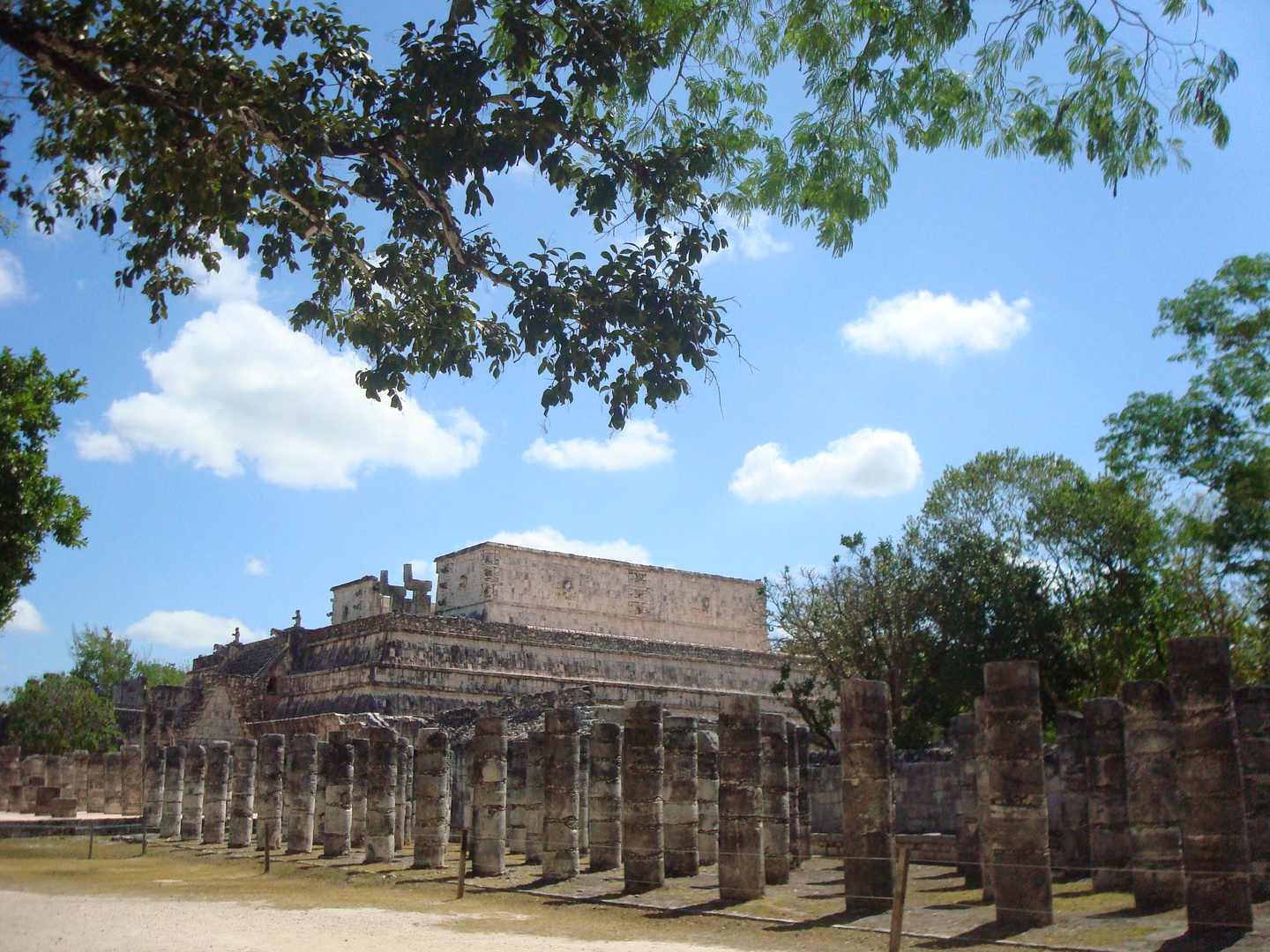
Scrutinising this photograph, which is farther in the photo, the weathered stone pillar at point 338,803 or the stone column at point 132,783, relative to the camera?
the stone column at point 132,783

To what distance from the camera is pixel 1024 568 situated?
23500mm

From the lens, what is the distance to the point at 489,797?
13.4m

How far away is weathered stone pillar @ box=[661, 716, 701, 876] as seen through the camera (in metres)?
12.4

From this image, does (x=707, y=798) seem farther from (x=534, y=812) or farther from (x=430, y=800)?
(x=430, y=800)

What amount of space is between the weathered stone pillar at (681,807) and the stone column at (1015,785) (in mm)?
3987

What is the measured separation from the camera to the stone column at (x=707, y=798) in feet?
46.0

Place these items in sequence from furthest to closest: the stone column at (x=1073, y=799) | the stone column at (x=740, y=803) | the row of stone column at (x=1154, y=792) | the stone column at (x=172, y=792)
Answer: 1. the stone column at (x=172, y=792)
2. the stone column at (x=1073, y=799)
3. the stone column at (x=740, y=803)
4. the row of stone column at (x=1154, y=792)

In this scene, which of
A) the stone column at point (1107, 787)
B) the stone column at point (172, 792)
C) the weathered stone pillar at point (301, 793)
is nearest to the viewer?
the stone column at point (1107, 787)

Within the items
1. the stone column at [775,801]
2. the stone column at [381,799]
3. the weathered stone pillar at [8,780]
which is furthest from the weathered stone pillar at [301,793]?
the weathered stone pillar at [8,780]

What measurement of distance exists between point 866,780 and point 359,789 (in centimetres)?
1024

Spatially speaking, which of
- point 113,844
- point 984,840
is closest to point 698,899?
point 984,840

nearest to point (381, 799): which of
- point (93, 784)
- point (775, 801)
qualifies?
point (775, 801)

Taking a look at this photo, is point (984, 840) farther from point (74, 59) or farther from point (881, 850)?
point (74, 59)

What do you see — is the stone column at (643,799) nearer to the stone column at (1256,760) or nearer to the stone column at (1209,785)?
the stone column at (1209,785)
